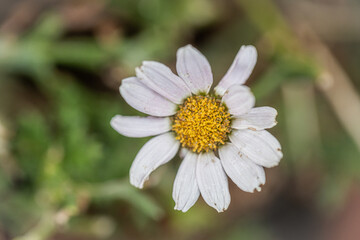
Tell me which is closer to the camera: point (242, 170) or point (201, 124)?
point (242, 170)

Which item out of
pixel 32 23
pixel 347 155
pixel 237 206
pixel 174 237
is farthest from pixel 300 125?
pixel 32 23

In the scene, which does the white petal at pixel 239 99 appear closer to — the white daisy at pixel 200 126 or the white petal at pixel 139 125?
the white daisy at pixel 200 126

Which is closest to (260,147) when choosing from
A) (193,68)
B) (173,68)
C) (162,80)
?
(193,68)

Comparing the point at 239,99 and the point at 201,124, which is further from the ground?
the point at 201,124

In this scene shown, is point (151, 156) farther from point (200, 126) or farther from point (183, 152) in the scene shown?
point (200, 126)

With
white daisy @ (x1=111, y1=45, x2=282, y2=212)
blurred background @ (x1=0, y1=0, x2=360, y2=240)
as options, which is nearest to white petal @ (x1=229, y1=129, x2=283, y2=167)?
white daisy @ (x1=111, y1=45, x2=282, y2=212)

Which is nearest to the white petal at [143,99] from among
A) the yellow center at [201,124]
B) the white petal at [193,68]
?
the yellow center at [201,124]
